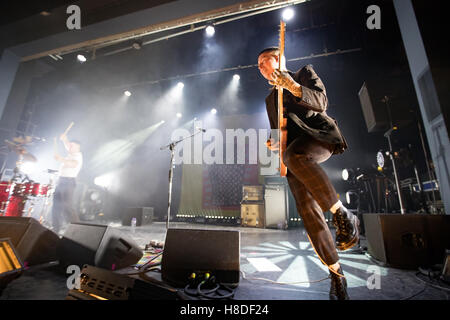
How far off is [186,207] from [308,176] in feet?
24.7

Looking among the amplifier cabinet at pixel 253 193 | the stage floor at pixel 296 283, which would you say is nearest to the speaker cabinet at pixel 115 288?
the stage floor at pixel 296 283

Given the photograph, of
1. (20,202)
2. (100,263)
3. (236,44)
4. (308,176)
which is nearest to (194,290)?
(100,263)

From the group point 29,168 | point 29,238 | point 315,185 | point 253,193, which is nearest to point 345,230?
point 315,185

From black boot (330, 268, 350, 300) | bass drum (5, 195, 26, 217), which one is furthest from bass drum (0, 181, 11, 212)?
A: black boot (330, 268, 350, 300)

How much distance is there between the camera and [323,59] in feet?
19.9

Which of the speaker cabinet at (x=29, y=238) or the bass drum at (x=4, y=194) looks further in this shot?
the bass drum at (x=4, y=194)

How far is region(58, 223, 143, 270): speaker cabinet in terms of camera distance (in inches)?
67.9

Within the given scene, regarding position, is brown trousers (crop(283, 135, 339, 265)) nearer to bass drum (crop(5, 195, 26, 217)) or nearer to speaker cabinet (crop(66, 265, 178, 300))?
speaker cabinet (crop(66, 265, 178, 300))

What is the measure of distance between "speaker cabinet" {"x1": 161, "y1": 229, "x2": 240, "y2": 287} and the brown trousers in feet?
2.03

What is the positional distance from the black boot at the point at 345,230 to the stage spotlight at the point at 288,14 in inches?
211

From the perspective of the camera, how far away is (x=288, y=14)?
4.80 meters

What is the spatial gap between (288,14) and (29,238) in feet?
21.1

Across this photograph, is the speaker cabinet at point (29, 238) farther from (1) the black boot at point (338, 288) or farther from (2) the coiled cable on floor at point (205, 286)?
(1) the black boot at point (338, 288)

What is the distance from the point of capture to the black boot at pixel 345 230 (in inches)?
45.1
